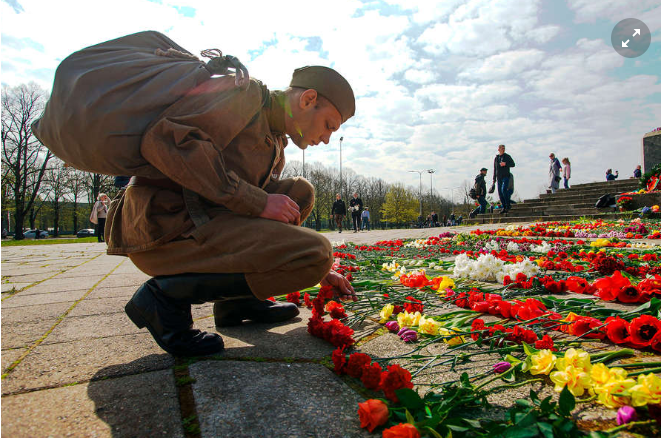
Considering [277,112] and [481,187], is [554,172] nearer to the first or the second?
[481,187]

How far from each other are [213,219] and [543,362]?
136cm

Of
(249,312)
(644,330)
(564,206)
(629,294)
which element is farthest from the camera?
(564,206)

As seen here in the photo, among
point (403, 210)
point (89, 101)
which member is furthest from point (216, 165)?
point (403, 210)

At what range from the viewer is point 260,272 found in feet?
5.20

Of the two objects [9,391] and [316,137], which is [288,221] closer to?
[316,137]

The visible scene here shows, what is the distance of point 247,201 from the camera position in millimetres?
1562

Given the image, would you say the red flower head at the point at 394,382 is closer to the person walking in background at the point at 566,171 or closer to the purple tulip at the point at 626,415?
the purple tulip at the point at 626,415

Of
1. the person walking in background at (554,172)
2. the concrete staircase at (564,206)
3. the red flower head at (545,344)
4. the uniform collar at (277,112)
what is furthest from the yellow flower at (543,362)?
the person walking in background at (554,172)

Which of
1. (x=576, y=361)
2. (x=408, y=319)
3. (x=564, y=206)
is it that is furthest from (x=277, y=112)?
(x=564, y=206)

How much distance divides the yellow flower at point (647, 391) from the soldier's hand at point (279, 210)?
1300 millimetres

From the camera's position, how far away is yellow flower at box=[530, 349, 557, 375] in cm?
115

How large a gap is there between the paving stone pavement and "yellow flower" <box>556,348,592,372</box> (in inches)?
24.8

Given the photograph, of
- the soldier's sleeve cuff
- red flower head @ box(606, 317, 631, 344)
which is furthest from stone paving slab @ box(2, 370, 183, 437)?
red flower head @ box(606, 317, 631, 344)

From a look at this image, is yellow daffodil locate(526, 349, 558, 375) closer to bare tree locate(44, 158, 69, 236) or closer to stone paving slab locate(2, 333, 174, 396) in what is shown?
stone paving slab locate(2, 333, 174, 396)
